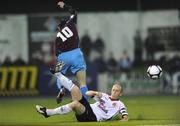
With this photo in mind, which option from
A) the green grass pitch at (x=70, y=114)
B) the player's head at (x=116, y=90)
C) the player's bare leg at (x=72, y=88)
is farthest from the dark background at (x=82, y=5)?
the player's bare leg at (x=72, y=88)

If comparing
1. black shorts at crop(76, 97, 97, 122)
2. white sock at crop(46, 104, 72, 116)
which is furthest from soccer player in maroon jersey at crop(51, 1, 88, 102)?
white sock at crop(46, 104, 72, 116)

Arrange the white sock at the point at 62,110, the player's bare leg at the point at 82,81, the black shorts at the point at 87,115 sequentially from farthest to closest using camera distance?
the player's bare leg at the point at 82,81
the black shorts at the point at 87,115
the white sock at the point at 62,110

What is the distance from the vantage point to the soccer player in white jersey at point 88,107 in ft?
39.3

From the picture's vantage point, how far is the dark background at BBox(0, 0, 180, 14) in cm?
2875

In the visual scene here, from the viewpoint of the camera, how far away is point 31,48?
28.2 meters

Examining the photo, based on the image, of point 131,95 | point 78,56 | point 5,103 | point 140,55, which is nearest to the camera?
point 78,56

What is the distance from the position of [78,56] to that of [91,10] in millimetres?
13743

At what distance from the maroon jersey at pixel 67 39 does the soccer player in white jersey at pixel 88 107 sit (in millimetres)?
2876

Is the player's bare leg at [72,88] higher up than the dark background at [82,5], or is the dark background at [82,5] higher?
the dark background at [82,5]

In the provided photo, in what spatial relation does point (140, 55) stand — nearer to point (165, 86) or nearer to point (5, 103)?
point (165, 86)

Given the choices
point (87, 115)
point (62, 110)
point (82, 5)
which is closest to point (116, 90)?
point (87, 115)

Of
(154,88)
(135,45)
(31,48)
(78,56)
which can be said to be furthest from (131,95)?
(78,56)

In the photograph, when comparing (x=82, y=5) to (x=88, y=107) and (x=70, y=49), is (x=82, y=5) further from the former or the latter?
A: (x=88, y=107)

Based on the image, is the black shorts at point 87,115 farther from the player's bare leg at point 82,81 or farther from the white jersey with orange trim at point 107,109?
the player's bare leg at point 82,81
